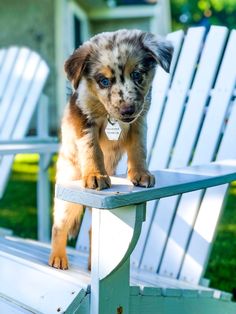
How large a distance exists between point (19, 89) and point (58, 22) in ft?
23.4

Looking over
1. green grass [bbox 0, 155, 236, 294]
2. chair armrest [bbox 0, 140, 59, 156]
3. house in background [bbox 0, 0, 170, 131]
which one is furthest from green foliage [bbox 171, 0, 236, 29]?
chair armrest [bbox 0, 140, 59, 156]

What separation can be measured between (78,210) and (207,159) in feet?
2.73

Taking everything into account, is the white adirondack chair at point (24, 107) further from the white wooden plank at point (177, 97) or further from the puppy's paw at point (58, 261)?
→ the puppy's paw at point (58, 261)

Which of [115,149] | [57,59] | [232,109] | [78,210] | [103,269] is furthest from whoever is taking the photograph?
[57,59]

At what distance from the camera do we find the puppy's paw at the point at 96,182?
1716 mm

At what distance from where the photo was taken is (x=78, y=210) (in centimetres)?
221

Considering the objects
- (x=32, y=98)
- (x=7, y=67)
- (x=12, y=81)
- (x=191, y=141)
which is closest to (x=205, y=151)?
(x=191, y=141)

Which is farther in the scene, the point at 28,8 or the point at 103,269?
the point at 28,8

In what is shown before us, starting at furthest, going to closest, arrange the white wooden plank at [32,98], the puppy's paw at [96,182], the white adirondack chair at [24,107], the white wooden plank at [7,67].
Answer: the white wooden plank at [7,67], the white wooden plank at [32,98], the white adirondack chair at [24,107], the puppy's paw at [96,182]

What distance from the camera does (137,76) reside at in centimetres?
182

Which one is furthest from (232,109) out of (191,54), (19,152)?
(19,152)

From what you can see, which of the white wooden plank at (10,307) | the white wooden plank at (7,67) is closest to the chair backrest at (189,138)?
the white wooden plank at (10,307)

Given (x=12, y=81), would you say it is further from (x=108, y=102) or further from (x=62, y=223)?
(x=108, y=102)

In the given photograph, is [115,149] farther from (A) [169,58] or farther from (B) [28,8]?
(B) [28,8]
